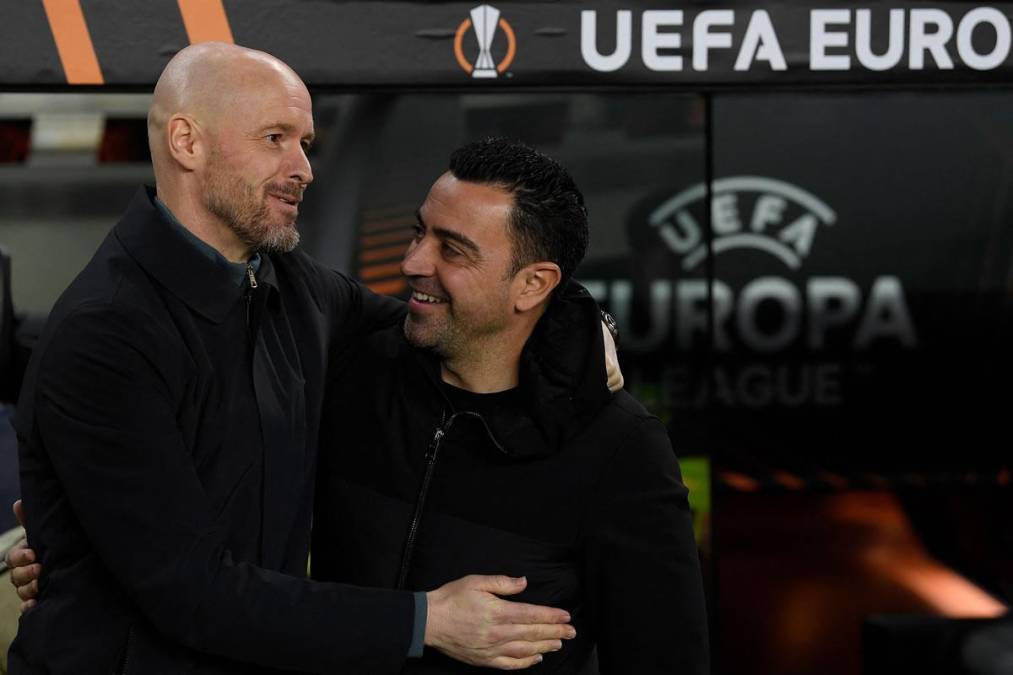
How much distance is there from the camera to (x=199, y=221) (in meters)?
2.17

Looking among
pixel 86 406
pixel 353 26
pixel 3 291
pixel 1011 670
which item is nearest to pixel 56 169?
pixel 3 291

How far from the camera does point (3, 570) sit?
2.71 metres

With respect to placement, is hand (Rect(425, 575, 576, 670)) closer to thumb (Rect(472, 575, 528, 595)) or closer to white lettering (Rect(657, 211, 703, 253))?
thumb (Rect(472, 575, 528, 595))

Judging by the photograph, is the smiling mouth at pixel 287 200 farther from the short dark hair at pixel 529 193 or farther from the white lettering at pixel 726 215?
the white lettering at pixel 726 215

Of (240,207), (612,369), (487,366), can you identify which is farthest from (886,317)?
(240,207)

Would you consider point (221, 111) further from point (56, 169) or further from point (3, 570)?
point (56, 169)

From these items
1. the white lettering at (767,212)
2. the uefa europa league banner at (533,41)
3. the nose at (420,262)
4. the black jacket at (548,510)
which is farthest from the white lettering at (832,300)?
the nose at (420,262)

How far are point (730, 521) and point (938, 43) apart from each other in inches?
72.5

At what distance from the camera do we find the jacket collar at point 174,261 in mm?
2064

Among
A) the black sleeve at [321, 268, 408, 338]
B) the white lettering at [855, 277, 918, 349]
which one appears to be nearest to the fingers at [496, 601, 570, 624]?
the black sleeve at [321, 268, 408, 338]

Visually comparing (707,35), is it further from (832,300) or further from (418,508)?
(832,300)

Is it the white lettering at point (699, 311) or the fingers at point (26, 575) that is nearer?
the fingers at point (26, 575)

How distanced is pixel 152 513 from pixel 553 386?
2.26 feet

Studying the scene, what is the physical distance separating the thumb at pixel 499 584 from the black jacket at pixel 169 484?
4.7 inches
